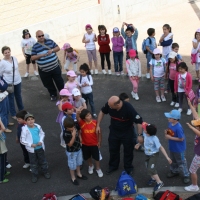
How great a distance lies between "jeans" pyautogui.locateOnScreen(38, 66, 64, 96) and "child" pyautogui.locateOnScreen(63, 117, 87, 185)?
11.8ft

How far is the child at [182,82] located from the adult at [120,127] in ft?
8.15

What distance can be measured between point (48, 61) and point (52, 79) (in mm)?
691

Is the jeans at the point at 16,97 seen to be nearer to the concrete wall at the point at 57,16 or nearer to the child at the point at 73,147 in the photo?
the child at the point at 73,147

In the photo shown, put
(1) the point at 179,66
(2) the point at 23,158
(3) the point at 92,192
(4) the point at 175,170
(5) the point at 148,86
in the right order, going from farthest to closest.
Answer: (5) the point at 148,86
(1) the point at 179,66
(2) the point at 23,158
(4) the point at 175,170
(3) the point at 92,192

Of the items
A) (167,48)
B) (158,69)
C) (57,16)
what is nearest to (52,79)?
(158,69)

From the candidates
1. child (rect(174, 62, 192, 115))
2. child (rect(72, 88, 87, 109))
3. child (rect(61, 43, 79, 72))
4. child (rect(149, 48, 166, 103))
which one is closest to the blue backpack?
child (rect(72, 88, 87, 109))

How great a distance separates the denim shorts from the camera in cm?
656

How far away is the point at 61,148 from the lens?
8.01 m

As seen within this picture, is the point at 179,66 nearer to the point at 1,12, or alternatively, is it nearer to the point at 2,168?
the point at 2,168

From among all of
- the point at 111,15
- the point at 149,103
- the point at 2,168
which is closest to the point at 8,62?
the point at 2,168

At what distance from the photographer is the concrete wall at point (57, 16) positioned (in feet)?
47.1

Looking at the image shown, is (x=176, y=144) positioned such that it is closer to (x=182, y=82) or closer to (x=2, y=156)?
(x=182, y=82)

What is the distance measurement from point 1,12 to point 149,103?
7571mm

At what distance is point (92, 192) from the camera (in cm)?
623
